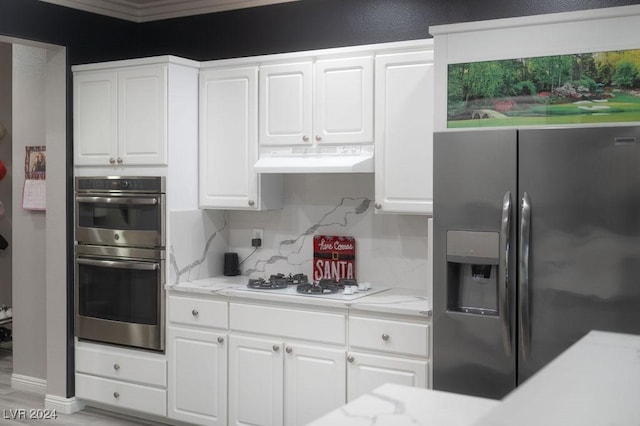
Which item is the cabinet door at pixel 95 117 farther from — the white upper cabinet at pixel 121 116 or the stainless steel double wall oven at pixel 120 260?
the stainless steel double wall oven at pixel 120 260

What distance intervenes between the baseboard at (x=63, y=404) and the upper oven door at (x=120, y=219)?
3.39 feet

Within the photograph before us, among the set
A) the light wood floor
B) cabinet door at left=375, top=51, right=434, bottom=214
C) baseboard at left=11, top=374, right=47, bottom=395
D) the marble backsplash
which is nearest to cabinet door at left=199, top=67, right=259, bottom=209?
the marble backsplash

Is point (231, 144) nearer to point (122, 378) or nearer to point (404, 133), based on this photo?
point (404, 133)

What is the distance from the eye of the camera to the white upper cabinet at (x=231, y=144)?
14.4 ft

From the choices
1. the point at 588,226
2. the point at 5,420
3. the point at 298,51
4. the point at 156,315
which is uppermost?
the point at 298,51

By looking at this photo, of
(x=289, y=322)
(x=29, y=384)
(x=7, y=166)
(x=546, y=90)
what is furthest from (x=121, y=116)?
(x=7, y=166)

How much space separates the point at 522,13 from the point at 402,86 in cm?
74

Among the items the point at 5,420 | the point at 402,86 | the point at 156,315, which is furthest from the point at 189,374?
the point at 402,86

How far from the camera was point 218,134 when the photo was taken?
4.54m

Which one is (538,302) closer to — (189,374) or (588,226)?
(588,226)

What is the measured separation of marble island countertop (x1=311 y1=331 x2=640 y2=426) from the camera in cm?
120

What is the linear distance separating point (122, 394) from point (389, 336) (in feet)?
6.13

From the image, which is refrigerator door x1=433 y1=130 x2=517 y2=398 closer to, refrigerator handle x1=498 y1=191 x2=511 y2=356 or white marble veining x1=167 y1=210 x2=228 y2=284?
refrigerator handle x1=498 y1=191 x2=511 y2=356

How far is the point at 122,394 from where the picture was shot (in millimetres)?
4609
